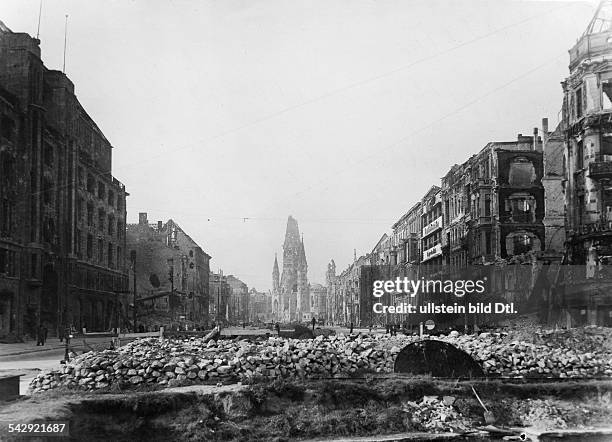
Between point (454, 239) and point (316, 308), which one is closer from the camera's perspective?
point (454, 239)

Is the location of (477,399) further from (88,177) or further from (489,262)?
(88,177)

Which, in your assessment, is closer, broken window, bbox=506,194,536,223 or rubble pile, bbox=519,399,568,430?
rubble pile, bbox=519,399,568,430

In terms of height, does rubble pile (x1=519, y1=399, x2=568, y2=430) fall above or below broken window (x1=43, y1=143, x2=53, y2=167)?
below

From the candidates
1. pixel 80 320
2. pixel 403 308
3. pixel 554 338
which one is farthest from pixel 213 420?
pixel 80 320

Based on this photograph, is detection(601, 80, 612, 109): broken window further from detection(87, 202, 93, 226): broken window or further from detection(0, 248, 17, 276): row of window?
detection(0, 248, 17, 276): row of window

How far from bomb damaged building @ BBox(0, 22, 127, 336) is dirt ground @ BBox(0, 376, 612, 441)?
754cm

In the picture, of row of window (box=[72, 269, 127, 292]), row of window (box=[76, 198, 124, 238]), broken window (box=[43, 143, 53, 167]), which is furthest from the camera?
row of window (box=[72, 269, 127, 292])

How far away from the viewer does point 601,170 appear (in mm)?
22125

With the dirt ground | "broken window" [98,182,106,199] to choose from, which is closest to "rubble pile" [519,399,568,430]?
the dirt ground

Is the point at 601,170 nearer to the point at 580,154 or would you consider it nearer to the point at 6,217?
the point at 580,154

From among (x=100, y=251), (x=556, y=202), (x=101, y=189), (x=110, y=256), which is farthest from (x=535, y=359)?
(x=110, y=256)

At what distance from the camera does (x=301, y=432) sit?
1390 centimetres

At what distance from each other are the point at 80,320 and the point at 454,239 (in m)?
17.0

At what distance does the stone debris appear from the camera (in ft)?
54.0
